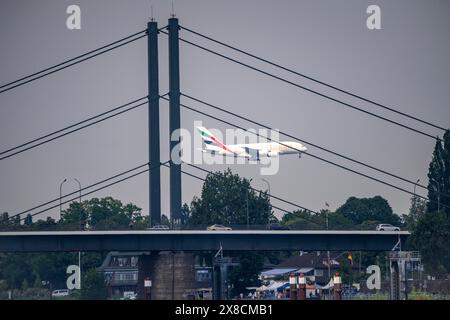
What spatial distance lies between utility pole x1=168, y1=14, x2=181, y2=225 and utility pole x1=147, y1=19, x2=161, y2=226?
1475mm

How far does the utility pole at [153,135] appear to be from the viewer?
120562mm

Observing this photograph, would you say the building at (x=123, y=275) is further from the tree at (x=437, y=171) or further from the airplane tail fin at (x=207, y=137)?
the tree at (x=437, y=171)

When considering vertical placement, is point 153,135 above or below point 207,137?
below

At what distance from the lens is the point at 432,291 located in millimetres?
127312

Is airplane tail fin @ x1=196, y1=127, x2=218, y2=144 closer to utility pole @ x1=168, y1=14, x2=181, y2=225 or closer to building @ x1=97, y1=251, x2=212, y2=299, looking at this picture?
building @ x1=97, y1=251, x2=212, y2=299

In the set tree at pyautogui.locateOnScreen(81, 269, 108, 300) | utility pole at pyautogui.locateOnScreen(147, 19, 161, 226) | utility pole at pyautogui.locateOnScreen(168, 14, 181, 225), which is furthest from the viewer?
tree at pyautogui.locateOnScreen(81, 269, 108, 300)

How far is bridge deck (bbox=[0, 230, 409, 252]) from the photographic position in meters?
122

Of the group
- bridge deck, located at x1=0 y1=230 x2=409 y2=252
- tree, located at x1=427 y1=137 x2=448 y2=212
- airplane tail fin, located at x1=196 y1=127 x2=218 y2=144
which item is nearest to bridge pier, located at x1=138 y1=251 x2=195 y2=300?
bridge deck, located at x1=0 y1=230 x2=409 y2=252

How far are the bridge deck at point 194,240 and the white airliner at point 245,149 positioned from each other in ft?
152

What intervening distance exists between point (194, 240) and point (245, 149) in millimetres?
64915

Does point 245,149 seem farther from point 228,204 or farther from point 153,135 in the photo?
point 153,135

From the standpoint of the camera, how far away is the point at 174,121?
122 metres

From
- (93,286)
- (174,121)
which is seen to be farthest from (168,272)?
(93,286)

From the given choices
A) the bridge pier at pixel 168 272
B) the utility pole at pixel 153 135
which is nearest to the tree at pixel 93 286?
the bridge pier at pixel 168 272
